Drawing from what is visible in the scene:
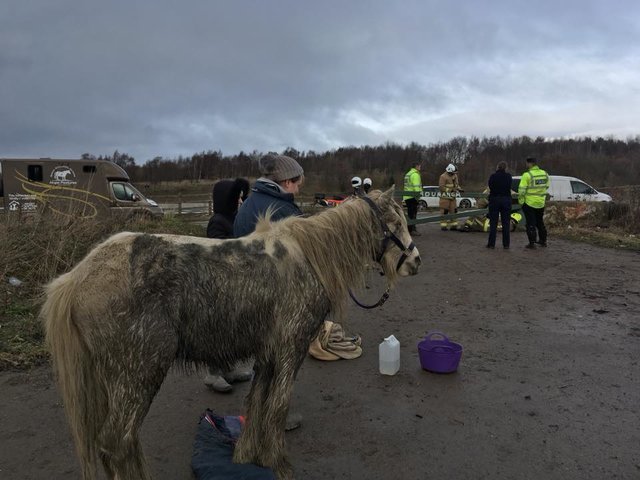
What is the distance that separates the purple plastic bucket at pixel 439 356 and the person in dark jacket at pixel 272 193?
2.06m

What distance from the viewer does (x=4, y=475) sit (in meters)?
2.83

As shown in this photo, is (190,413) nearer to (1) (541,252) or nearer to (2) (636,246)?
(1) (541,252)

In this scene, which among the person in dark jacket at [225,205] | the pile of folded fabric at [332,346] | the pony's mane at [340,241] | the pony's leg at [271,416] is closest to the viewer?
the pony's leg at [271,416]

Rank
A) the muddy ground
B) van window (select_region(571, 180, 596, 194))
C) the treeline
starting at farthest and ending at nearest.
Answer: the treeline < van window (select_region(571, 180, 596, 194)) < the muddy ground

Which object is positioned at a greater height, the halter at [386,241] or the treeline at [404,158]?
the treeline at [404,158]

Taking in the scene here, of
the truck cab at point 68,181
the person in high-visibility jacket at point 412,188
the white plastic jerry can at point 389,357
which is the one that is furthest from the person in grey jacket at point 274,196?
the truck cab at point 68,181

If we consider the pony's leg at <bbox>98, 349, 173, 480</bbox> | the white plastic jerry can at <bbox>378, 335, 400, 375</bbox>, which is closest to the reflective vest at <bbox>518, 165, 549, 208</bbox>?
the white plastic jerry can at <bbox>378, 335, 400, 375</bbox>

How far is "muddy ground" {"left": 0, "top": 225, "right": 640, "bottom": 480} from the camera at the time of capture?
2988mm

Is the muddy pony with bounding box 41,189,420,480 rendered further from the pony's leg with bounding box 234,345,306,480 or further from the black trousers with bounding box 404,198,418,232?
the black trousers with bounding box 404,198,418,232

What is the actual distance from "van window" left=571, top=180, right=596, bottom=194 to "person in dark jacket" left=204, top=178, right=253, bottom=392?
2226 cm

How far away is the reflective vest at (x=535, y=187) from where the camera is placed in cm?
1118

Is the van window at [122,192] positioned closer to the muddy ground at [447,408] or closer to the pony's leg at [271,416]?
the muddy ground at [447,408]

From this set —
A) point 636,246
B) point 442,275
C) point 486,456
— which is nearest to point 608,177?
point 636,246

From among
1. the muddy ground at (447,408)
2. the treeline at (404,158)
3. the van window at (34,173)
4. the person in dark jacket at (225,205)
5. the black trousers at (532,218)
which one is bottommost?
the muddy ground at (447,408)
